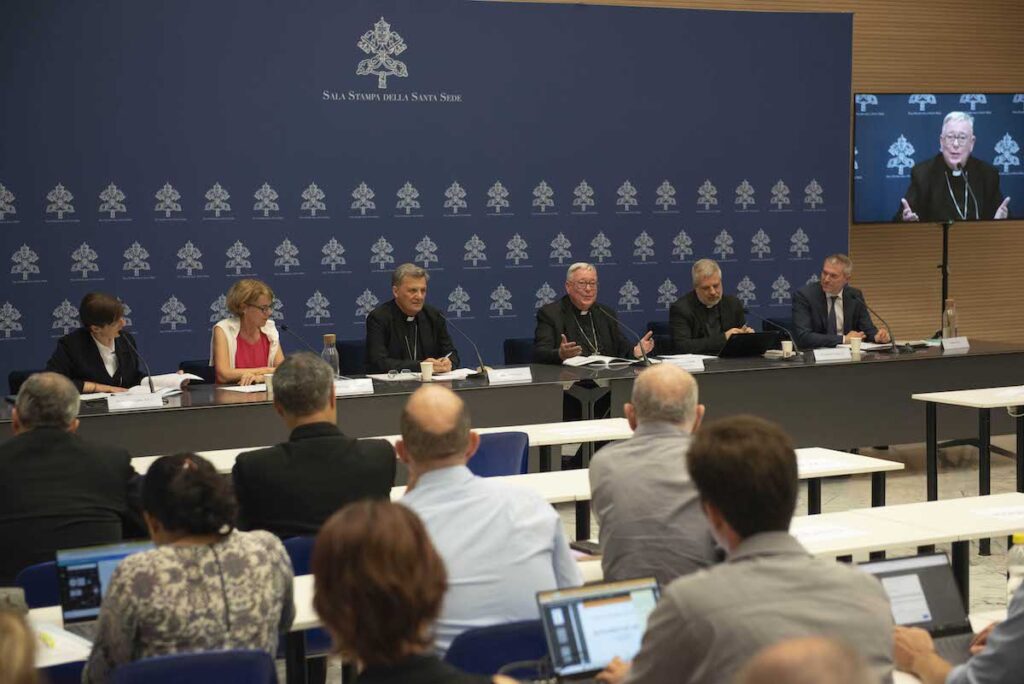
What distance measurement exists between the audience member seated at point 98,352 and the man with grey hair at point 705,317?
306cm

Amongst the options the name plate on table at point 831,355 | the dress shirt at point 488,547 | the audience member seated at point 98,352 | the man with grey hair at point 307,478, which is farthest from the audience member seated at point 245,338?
the dress shirt at point 488,547

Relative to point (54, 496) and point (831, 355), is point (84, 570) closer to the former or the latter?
point (54, 496)

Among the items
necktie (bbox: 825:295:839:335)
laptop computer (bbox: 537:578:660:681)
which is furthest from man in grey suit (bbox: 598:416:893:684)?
necktie (bbox: 825:295:839:335)

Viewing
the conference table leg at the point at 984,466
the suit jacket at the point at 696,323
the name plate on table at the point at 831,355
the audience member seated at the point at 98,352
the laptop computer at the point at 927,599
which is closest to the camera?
the laptop computer at the point at 927,599

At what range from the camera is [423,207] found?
804 cm

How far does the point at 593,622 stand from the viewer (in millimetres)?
2357

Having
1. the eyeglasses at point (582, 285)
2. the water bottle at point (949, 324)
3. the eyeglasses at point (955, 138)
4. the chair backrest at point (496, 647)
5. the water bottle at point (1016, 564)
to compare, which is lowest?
the water bottle at point (1016, 564)

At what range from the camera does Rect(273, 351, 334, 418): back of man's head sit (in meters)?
3.41

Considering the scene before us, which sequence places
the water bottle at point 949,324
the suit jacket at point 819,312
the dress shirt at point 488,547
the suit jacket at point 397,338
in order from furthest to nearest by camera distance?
the suit jacket at point 819,312 < the water bottle at point 949,324 < the suit jacket at point 397,338 < the dress shirt at point 488,547

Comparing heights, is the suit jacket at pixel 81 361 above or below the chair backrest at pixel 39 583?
above

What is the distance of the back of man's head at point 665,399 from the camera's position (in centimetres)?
306

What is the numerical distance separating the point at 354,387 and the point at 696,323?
247 centimetres

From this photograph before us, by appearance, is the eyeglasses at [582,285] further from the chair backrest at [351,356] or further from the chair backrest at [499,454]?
Answer: the chair backrest at [499,454]

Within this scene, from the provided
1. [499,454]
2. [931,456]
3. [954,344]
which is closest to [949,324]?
[954,344]
